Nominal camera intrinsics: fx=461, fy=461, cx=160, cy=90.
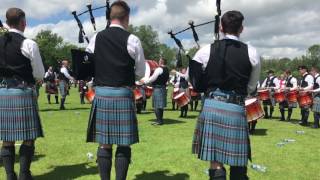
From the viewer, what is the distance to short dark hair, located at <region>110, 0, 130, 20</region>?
4.88 m

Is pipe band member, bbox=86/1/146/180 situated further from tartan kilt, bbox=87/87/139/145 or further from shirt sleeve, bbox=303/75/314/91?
shirt sleeve, bbox=303/75/314/91

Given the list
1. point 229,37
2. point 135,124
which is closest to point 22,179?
point 135,124

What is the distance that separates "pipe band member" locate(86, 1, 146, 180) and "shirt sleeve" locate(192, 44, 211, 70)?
2.41ft

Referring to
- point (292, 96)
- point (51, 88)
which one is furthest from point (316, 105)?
point (51, 88)

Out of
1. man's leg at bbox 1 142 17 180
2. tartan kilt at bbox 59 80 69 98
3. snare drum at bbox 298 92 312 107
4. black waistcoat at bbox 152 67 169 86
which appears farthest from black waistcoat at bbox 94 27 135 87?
tartan kilt at bbox 59 80 69 98

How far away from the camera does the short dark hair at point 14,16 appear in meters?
5.19

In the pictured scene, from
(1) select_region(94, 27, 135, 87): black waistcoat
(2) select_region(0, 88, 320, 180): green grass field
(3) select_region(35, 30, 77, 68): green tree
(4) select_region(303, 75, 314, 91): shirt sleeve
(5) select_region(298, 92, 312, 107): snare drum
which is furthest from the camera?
(3) select_region(35, 30, 77, 68): green tree

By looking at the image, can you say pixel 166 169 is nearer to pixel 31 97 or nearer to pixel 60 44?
pixel 31 97

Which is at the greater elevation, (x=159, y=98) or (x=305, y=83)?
(x=305, y=83)

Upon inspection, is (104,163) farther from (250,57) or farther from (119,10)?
(250,57)

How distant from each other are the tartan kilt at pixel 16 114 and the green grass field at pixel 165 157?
877mm

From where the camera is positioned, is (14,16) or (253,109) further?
(253,109)

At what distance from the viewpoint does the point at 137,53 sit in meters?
4.85

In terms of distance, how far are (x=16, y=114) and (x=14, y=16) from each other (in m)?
1.11
